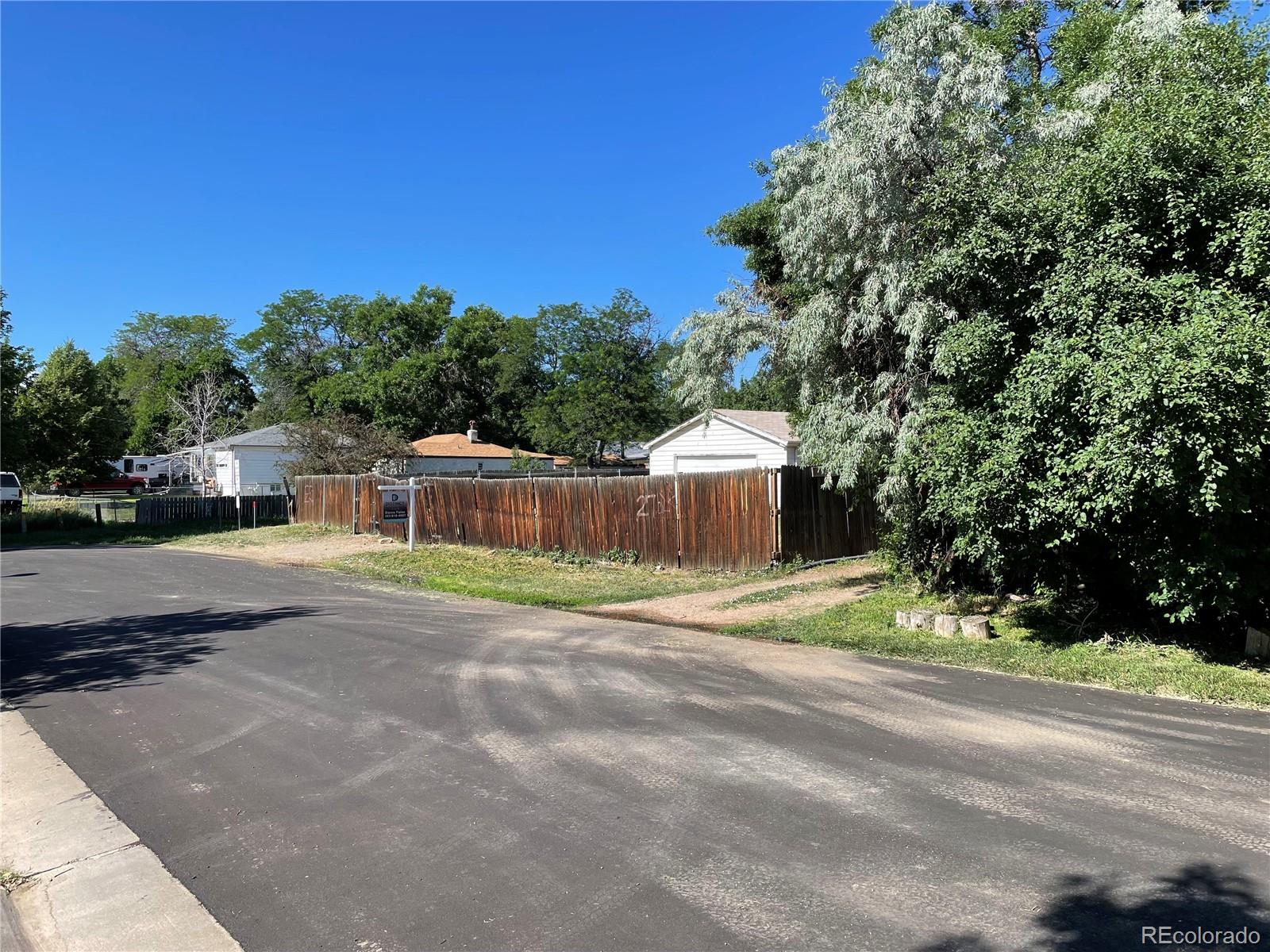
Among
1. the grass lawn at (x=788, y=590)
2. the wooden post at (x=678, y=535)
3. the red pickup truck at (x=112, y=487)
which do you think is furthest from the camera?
the red pickup truck at (x=112, y=487)

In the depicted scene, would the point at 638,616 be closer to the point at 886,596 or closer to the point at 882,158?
the point at 886,596

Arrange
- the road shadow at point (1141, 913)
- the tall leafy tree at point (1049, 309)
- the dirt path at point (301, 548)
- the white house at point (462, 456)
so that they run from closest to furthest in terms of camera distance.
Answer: the road shadow at point (1141, 913), the tall leafy tree at point (1049, 309), the dirt path at point (301, 548), the white house at point (462, 456)

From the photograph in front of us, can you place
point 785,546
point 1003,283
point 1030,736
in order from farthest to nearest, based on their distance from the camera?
point 785,546, point 1003,283, point 1030,736

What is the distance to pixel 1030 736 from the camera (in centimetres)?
588

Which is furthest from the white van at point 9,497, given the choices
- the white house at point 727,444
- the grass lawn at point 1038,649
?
the grass lawn at point 1038,649

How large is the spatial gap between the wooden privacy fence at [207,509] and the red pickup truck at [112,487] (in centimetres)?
2271

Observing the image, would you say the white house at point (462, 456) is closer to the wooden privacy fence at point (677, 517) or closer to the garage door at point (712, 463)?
the garage door at point (712, 463)

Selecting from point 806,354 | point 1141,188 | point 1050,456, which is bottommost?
point 1050,456

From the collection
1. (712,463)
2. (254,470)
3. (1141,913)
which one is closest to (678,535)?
(712,463)

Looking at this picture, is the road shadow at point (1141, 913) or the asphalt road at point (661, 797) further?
the asphalt road at point (661, 797)

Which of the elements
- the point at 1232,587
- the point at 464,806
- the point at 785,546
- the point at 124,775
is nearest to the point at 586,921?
the point at 464,806

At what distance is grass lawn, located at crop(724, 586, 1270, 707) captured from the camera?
734cm

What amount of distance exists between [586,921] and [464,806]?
4.81 ft

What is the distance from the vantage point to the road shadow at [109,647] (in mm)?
8031
